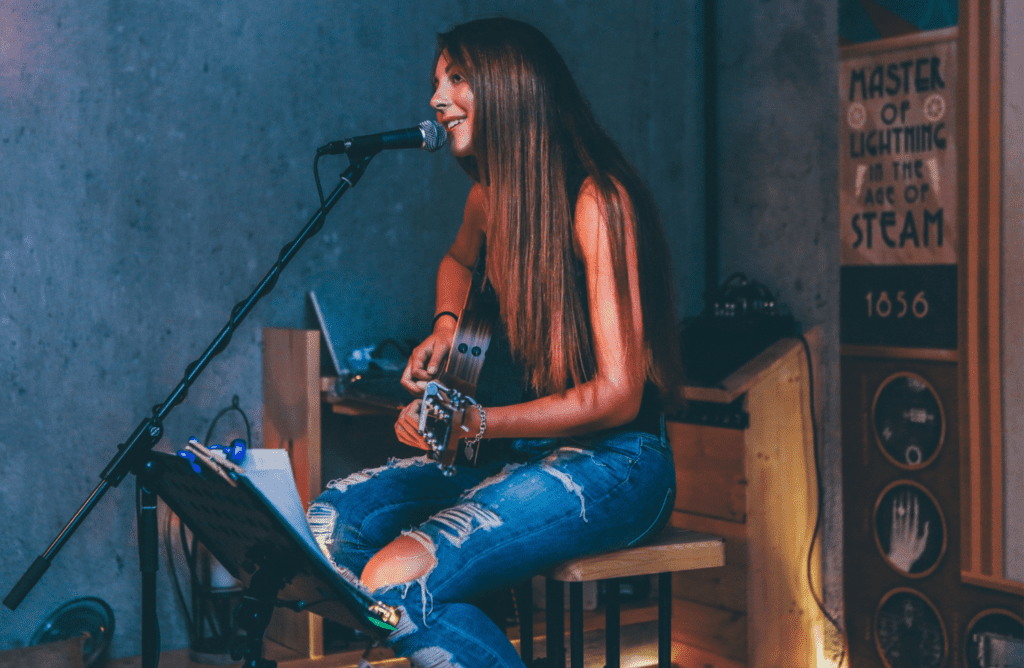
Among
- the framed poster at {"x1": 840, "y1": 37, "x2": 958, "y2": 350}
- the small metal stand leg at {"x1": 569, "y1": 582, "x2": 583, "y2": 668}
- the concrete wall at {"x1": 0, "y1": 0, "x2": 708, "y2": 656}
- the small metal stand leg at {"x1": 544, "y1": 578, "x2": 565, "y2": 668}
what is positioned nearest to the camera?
the small metal stand leg at {"x1": 569, "y1": 582, "x2": 583, "y2": 668}

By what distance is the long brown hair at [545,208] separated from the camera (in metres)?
1.58

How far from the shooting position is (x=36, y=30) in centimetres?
250

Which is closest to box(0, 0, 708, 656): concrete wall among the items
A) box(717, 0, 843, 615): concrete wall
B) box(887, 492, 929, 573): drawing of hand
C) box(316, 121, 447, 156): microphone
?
box(717, 0, 843, 615): concrete wall

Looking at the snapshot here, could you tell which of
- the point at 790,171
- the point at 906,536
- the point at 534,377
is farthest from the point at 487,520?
the point at 790,171

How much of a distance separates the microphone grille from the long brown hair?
0.06 meters

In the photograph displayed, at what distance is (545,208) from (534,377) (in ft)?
0.91

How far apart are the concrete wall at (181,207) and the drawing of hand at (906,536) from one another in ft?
1.96

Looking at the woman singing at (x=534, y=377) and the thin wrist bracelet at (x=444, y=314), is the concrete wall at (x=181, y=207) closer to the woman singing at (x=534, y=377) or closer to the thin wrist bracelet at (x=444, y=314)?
the thin wrist bracelet at (x=444, y=314)

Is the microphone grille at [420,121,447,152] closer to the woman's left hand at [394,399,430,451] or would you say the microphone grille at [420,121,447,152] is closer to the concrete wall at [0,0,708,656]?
the woman's left hand at [394,399,430,451]

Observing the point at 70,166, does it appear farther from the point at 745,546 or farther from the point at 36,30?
the point at 745,546

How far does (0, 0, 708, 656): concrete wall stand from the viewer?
98.7 inches

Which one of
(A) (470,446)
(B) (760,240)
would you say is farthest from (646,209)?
(B) (760,240)

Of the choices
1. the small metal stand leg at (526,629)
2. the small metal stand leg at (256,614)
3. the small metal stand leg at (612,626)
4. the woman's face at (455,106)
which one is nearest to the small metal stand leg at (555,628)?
the small metal stand leg at (526,629)

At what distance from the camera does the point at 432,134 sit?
1.63m
